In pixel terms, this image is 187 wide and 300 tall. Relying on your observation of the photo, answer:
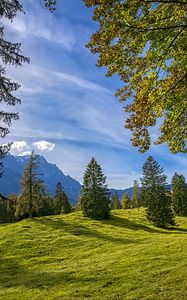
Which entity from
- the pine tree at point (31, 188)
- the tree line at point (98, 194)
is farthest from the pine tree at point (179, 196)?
the pine tree at point (31, 188)

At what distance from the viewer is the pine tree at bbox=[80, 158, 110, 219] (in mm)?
82312

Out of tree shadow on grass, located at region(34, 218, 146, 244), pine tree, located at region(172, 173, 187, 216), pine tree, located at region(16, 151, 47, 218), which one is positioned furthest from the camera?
pine tree, located at region(172, 173, 187, 216)

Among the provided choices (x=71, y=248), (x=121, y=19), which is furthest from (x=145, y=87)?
(x=71, y=248)

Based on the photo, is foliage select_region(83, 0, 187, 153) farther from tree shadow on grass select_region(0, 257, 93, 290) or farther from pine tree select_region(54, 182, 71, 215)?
pine tree select_region(54, 182, 71, 215)

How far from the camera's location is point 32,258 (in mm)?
38531

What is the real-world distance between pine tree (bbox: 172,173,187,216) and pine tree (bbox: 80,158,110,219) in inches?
1459

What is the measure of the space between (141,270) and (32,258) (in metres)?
19.0

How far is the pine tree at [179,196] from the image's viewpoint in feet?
368

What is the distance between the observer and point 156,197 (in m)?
79.8

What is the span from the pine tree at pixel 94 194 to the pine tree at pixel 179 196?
37.1 meters

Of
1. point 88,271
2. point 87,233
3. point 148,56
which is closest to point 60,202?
point 87,233

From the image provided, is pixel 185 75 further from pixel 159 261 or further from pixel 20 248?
pixel 20 248

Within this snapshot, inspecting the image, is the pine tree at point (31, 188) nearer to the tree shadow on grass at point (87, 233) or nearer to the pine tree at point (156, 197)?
the tree shadow on grass at point (87, 233)

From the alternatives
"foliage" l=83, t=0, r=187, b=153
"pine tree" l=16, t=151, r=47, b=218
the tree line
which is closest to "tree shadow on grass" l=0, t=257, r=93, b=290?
"foliage" l=83, t=0, r=187, b=153
